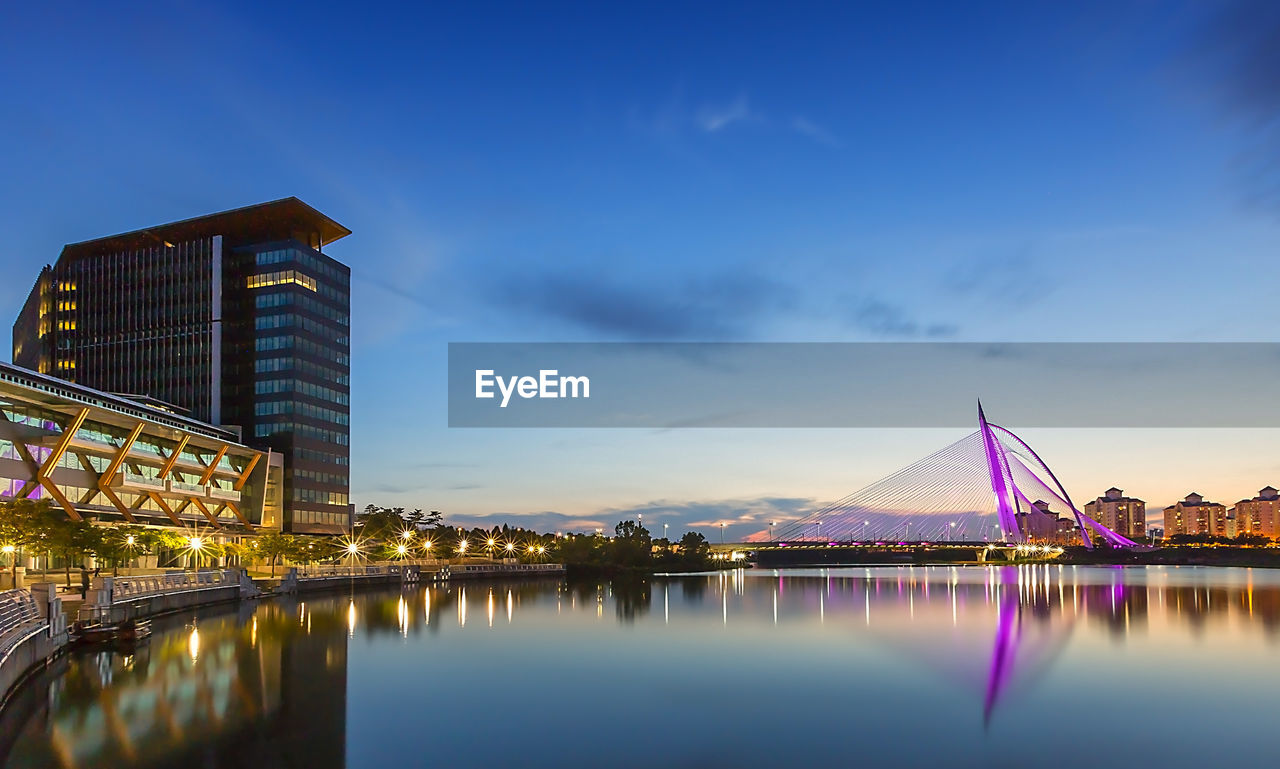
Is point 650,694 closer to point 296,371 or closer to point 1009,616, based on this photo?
point 1009,616

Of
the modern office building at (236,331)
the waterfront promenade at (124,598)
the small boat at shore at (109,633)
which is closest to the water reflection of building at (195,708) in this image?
the small boat at shore at (109,633)

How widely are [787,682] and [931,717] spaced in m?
7.13

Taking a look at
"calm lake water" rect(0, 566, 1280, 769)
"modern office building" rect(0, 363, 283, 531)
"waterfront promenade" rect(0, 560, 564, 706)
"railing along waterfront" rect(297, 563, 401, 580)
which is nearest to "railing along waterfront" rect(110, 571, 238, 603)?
"waterfront promenade" rect(0, 560, 564, 706)

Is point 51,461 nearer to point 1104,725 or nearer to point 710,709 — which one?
point 710,709

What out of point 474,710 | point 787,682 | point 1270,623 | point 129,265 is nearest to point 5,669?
point 474,710

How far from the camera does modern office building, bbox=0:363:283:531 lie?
230 ft

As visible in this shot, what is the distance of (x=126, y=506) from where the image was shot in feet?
280

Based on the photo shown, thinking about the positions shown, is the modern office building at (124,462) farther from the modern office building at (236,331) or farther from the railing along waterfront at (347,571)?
the railing along waterfront at (347,571)

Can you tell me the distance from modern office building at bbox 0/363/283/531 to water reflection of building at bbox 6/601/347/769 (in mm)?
40669

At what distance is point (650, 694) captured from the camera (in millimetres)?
30750

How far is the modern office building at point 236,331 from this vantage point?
118000 millimetres

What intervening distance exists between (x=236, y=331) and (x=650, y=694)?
103 m

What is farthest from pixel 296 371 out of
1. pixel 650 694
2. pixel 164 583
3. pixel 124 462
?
pixel 650 694

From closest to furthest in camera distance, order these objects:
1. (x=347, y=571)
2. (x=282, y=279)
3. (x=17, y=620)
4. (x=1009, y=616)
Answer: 1. (x=17, y=620)
2. (x=1009, y=616)
3. (x=347, y=571)
4. (x=282, y=279)
